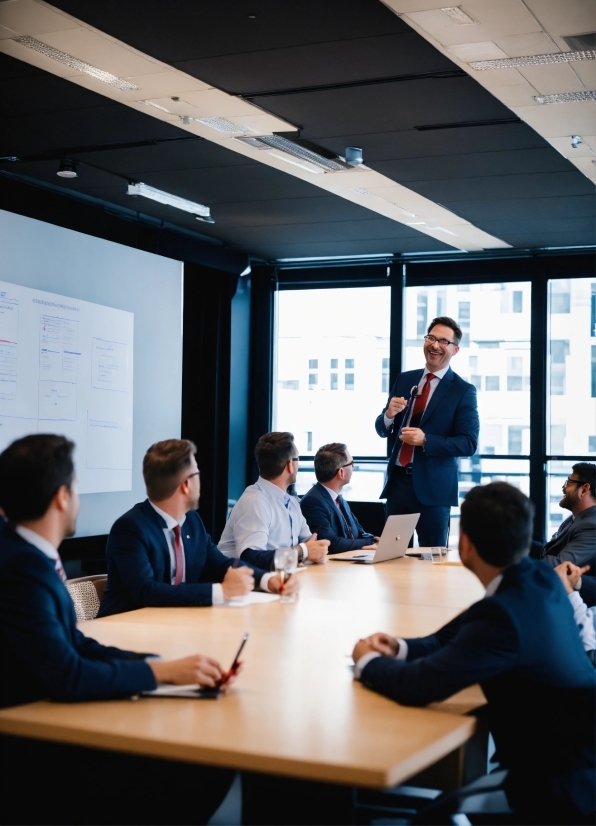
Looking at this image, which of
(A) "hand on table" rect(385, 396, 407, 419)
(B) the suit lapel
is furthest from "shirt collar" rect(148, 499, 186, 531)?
(B) the suit lapel

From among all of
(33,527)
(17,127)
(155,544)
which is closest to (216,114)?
(17,127)

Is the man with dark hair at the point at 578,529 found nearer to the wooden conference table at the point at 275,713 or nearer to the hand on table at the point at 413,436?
the hand on table at the point at 413,436

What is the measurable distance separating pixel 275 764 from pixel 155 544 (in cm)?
171

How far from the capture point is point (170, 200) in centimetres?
726

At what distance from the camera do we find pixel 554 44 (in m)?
4.34

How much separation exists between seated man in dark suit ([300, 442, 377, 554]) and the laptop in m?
0.20

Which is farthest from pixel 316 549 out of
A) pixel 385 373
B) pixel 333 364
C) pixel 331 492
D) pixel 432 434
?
pixel 333 364

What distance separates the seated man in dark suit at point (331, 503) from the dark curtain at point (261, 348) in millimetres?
4830

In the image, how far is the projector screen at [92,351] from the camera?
659 centimetres

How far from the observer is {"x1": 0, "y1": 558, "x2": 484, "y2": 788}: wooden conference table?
168 centimetres

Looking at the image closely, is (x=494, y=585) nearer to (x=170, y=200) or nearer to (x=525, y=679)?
(x=525, y=679)

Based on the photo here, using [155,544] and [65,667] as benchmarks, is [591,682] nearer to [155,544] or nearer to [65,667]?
[65,667]

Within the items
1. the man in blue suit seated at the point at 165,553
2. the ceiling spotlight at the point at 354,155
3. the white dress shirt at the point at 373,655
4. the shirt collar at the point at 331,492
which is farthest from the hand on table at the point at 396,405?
the white dress shirt at the point at 373,655

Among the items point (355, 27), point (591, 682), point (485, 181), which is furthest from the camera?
point (485, 181)
